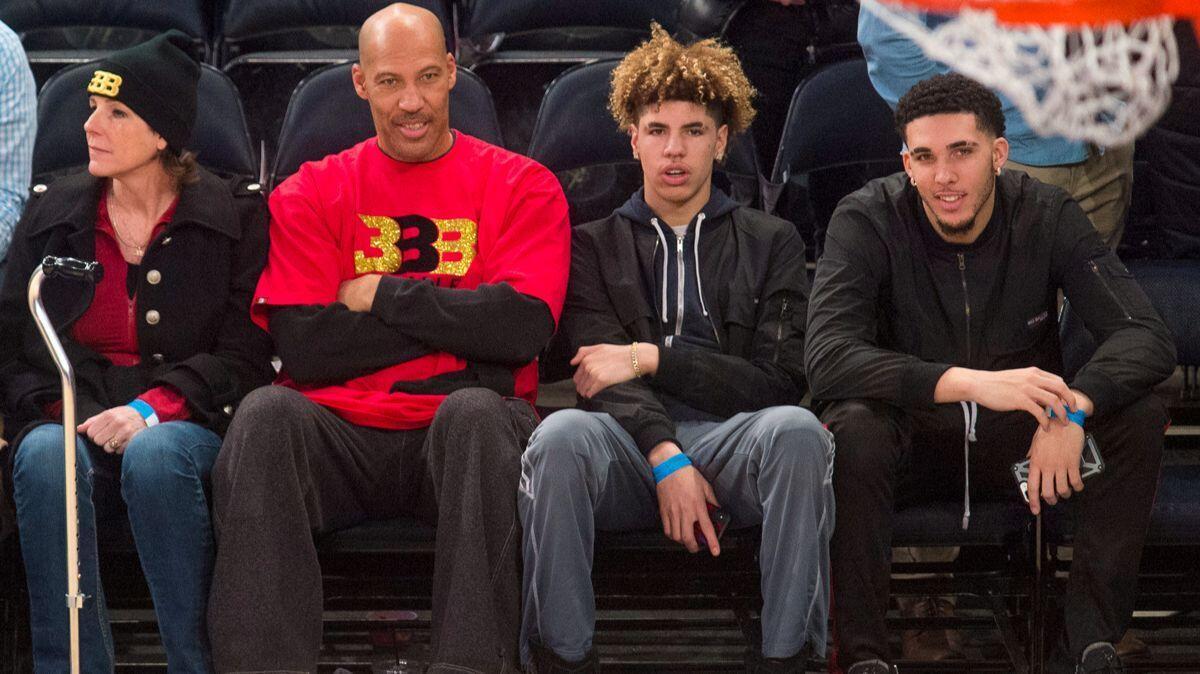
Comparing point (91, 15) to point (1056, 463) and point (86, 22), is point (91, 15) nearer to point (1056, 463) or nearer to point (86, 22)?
point (86, 22)

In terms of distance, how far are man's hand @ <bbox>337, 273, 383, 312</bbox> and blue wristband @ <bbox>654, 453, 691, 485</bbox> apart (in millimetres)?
698

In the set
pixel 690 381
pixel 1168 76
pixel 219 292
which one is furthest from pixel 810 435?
pixel 219 292

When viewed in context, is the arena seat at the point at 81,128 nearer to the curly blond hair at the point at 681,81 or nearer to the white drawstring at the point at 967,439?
the curly blond hair at the point at 681,81

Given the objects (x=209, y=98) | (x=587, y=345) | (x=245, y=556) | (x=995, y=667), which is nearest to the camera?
(x=245, y=556)

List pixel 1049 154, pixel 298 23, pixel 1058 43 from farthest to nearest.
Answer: pixel 298 23
pixel 1049 154
pixel 1058 43

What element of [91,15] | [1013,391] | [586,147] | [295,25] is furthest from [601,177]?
[91,15]

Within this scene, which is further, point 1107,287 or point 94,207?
point 94,207

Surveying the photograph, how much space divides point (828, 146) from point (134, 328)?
5.69 feet

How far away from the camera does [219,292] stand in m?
3.37

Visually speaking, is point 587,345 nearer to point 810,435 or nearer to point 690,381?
point 690,381

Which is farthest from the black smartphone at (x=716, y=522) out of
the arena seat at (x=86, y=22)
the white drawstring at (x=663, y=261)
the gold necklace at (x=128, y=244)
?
the arena seat at (x=86, y=22)

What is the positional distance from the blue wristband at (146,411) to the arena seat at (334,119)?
0.78m

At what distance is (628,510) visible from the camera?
10.3 feet

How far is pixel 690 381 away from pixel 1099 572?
2.90 feet
